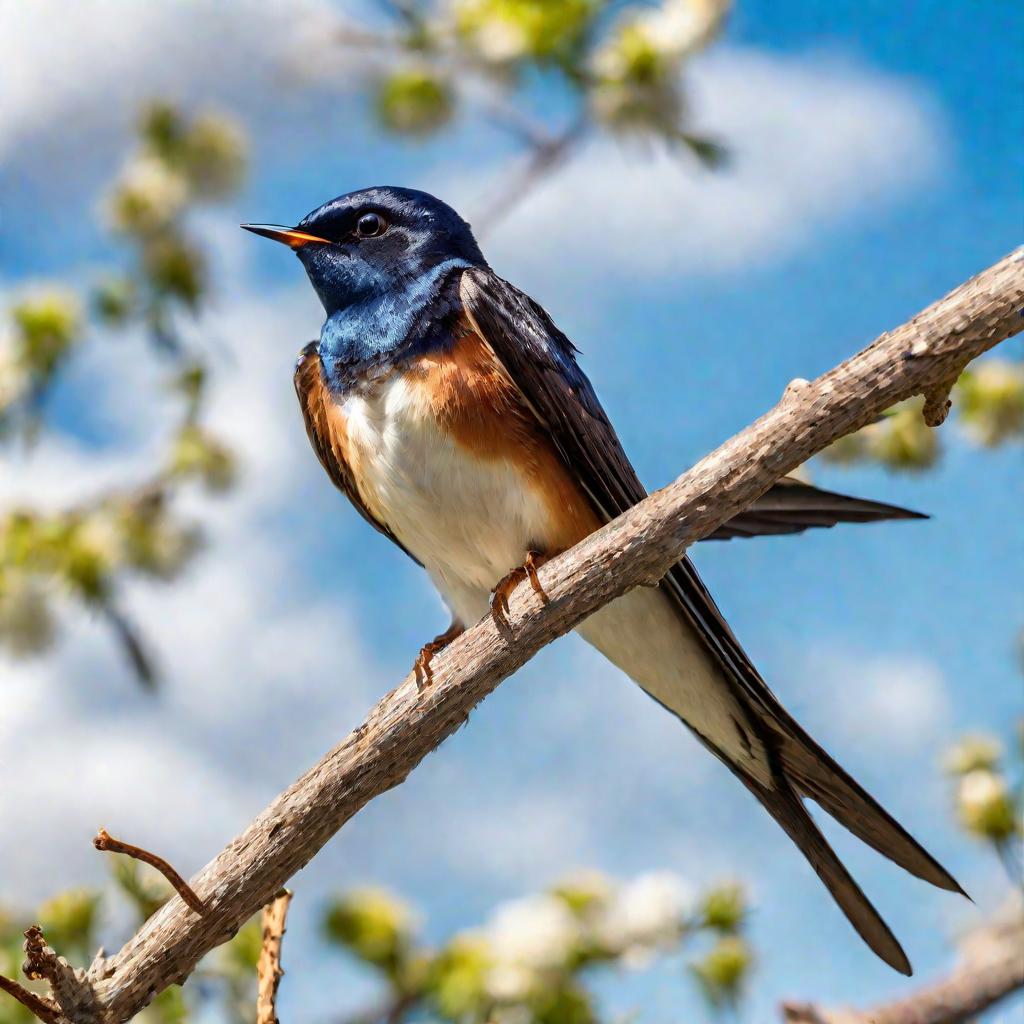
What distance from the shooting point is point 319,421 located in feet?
10.6

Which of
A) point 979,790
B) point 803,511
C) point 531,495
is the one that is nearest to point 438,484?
point 531,495

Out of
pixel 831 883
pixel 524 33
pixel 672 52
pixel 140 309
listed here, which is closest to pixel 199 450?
pixel 140 309

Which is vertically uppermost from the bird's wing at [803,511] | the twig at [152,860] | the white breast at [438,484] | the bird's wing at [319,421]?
the bird's wing at [319,421]

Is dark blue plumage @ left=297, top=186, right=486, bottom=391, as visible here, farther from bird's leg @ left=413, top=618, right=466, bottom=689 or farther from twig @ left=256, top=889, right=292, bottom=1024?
twig @ left=256, top=889, right=292, bottom=1024

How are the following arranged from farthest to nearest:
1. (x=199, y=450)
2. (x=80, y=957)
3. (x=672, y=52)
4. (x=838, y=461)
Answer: (x=199, y=450), (x=672, y=52), (x=838, y=461), (x=80, y=957)

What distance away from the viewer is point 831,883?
2.78 metres

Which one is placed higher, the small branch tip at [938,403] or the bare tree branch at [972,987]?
the small branch tip at [938,403]

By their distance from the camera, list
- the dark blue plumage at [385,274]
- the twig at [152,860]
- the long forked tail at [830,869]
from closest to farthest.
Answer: the twig at [152,860]
the long forked tail at [830,869]
the dark blue plumage at [385,274]

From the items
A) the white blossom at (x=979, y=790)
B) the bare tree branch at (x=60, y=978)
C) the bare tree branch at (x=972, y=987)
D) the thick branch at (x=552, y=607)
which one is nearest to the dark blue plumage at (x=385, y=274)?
the thick branch at (x=552, y=607)

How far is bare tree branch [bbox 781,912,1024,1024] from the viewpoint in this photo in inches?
108

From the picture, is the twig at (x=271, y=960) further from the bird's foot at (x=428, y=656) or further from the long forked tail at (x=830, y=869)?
the long forked tail at (x=830, y=869)

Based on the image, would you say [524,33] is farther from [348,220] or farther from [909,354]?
[909,354]

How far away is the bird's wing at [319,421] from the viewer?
3.18m

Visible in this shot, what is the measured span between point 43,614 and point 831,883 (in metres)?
3.09
